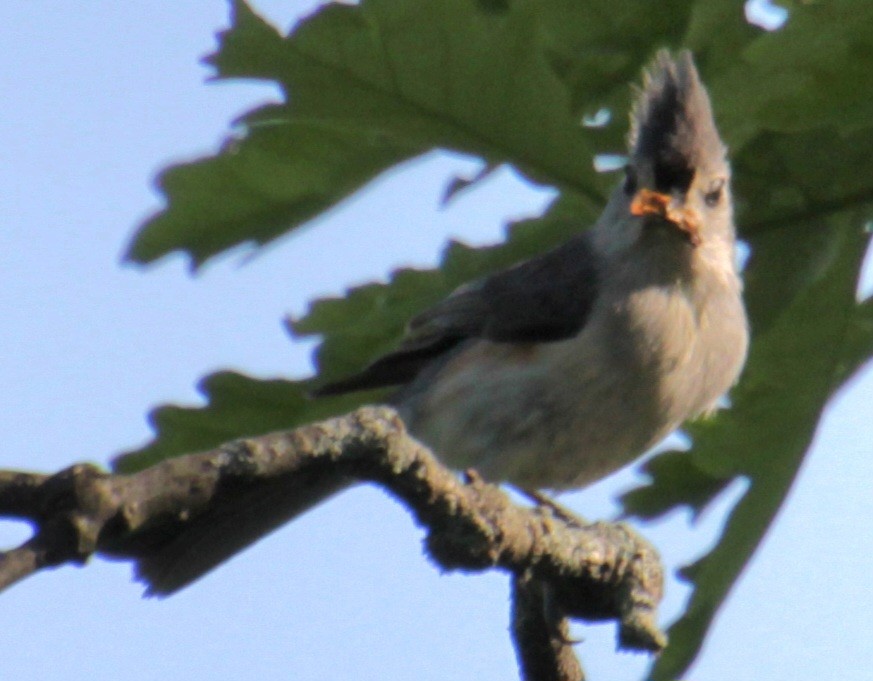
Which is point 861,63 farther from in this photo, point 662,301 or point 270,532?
point 270,532

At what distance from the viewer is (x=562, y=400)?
3.72 metres

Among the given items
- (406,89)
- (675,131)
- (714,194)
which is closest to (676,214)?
(714,194)

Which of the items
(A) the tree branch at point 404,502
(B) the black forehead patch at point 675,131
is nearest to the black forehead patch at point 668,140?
(B) the black forehead patch at point 675,131

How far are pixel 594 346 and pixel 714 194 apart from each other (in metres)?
0.49

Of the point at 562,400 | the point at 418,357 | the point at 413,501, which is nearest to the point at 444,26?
the point at 413,501

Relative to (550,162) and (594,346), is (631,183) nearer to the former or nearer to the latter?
(594,346)

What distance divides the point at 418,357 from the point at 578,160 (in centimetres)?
165

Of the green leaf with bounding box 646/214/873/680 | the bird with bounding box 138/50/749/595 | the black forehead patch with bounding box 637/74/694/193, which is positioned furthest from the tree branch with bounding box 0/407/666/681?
the black forehead patch with bounding box 637/74/694/193

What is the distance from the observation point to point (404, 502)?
78.1 inches

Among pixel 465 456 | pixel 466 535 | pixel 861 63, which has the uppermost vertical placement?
pixel 861 63

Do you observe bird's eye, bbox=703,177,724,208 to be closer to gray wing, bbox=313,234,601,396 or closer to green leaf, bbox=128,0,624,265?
gray wing, bbox=313,234,601,396

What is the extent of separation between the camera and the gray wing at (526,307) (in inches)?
157

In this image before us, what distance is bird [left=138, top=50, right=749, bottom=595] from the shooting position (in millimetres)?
3701

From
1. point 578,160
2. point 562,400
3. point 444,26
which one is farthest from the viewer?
point 562,400
